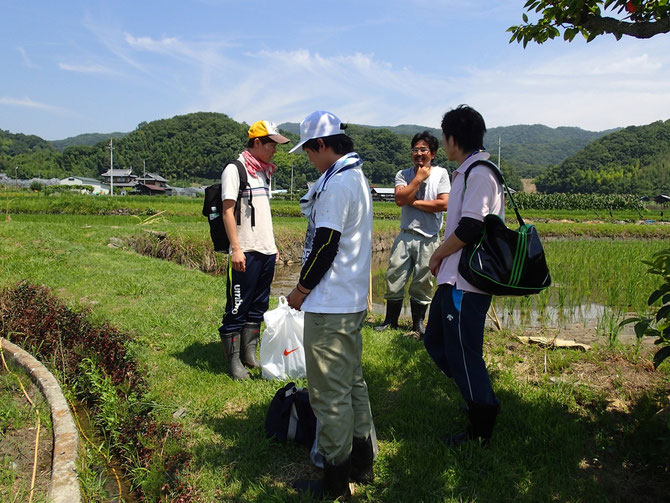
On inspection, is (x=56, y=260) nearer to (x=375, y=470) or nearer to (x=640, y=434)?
(x=375, y=470)

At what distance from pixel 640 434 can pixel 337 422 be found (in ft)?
6.15

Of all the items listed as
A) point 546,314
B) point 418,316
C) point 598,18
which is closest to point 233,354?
point 418,316

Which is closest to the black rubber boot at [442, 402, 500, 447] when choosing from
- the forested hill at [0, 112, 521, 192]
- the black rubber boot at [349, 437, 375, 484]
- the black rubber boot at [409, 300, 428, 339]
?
the black rubber boot at [349, 437, 375, 484]

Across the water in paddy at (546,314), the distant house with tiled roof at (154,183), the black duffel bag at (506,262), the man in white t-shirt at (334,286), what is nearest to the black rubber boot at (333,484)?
the man in white t-shirt at (334,286)

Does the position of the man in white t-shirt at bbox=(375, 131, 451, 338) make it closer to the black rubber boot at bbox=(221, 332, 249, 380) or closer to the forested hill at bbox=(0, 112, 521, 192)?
the black rubber boot at bbox=(221, 332, 249, 380)

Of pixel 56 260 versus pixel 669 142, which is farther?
pixel 669 142

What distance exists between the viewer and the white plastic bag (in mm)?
3561

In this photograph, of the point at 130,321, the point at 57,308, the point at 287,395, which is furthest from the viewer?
the point at 57,308

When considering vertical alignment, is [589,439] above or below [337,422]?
below

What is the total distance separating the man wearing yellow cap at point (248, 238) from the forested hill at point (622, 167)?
9339 cm

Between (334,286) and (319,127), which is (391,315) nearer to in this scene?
(334,286)

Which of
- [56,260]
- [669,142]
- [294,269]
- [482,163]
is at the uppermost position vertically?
[669,142]

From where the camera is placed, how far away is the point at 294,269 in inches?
493

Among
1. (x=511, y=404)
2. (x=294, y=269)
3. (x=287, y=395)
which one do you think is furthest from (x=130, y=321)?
(x=294, y=269)
